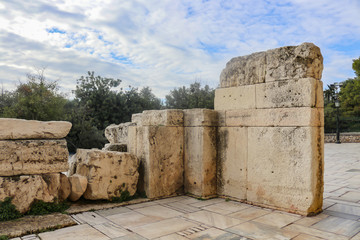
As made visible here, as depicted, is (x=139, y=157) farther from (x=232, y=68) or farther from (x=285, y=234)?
(x=285, y=234)

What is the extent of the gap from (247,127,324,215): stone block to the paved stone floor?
0.68 ft

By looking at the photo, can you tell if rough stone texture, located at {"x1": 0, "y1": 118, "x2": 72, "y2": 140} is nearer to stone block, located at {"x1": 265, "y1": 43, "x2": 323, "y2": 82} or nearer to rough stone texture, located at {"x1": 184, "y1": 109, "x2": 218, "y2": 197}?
rough stone texture, located at {"x1": 184, "y1": 109, "x2": 218, "y2": 197}

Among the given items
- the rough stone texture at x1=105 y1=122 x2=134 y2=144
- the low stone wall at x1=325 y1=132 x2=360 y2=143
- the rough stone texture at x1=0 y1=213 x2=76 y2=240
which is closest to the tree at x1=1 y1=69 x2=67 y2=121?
the rough stone texture at x1=105 y1=122 x2=134 y2=144

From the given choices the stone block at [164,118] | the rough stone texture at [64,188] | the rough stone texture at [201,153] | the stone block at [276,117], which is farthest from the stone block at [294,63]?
the rough stone texture at [64,188]

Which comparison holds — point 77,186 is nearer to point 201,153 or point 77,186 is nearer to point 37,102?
point 201,153

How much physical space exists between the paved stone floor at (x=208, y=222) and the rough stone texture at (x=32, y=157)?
0.91 metres

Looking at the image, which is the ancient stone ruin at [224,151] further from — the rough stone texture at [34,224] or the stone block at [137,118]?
the rough stone texture at [34,224]

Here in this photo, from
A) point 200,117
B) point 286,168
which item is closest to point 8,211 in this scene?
point 200,117

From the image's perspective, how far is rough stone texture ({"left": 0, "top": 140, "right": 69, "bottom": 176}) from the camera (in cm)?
387

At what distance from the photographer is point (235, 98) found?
4.95 metres

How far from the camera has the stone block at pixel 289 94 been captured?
13.3 ft

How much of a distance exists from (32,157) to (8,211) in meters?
0.77

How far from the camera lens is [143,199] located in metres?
4.92

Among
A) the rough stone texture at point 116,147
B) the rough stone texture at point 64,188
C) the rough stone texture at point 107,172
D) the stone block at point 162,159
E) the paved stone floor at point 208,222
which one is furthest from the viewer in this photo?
the rough stone texture at point 116,147
